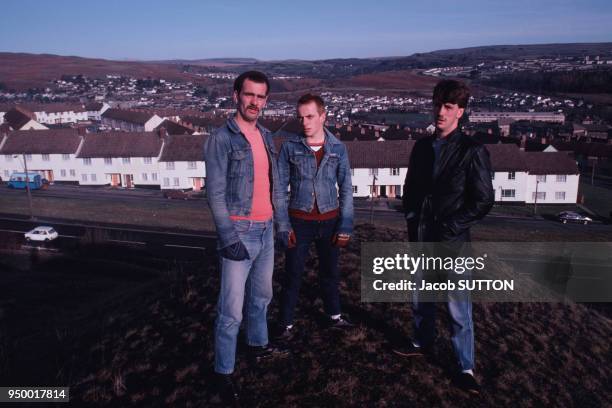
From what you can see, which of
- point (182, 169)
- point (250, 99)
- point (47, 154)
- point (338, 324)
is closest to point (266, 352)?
point (338, 324)

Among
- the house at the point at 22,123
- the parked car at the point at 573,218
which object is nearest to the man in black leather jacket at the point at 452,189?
the parked car at the point at 573,218

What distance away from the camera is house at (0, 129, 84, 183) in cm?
5259

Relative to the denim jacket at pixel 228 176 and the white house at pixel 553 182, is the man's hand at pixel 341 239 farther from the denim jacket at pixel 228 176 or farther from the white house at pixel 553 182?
the white house at pixel 553 182

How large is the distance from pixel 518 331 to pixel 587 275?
728 inches

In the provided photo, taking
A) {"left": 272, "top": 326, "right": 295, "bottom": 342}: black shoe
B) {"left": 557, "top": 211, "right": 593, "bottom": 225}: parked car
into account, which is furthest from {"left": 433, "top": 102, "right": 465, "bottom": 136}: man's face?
{"left": 557, "top": 211, "right": 593, "bottom": 225}: parked car

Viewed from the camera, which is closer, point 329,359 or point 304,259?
point 304,259

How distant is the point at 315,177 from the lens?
18.2 ft

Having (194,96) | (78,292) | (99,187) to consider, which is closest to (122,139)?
(99,187)

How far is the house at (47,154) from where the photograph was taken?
52594 millimetres

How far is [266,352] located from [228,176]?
225cm

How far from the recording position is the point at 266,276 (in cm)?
504

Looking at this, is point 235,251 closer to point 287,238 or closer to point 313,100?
point 287,238

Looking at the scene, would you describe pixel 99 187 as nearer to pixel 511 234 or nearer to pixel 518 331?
pixel 511 234

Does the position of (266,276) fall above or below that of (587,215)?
above
